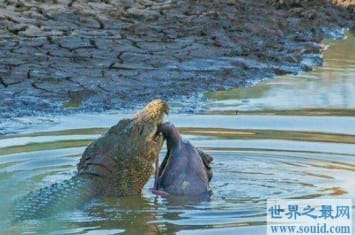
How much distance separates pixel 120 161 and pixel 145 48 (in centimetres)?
735

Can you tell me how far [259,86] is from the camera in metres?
14.2

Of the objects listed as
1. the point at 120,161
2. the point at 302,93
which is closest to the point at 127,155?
the point at 120,161

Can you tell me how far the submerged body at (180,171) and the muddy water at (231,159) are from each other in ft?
0.37

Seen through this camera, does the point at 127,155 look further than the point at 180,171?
No

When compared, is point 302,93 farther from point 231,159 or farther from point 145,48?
point 231,159

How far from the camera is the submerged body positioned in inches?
348

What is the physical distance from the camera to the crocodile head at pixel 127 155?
343 inches

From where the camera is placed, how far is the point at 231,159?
10055 millimetres

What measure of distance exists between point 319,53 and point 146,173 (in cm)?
807

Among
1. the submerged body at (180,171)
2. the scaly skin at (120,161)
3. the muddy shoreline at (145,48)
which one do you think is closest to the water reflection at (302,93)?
the muddy shoreline at (145,48)

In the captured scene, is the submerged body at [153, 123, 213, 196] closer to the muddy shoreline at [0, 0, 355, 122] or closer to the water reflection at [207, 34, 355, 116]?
the water reflection at [207, 34, 355, 116]

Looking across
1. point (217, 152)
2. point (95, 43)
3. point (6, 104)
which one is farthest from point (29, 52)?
point (217, 152)

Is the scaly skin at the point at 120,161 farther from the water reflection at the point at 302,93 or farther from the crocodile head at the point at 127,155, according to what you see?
the water reflection at the point at 302,93

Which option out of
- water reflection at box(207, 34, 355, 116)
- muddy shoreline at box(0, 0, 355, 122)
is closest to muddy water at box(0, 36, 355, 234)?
water reflection at box(207, 34, 355, 116)
